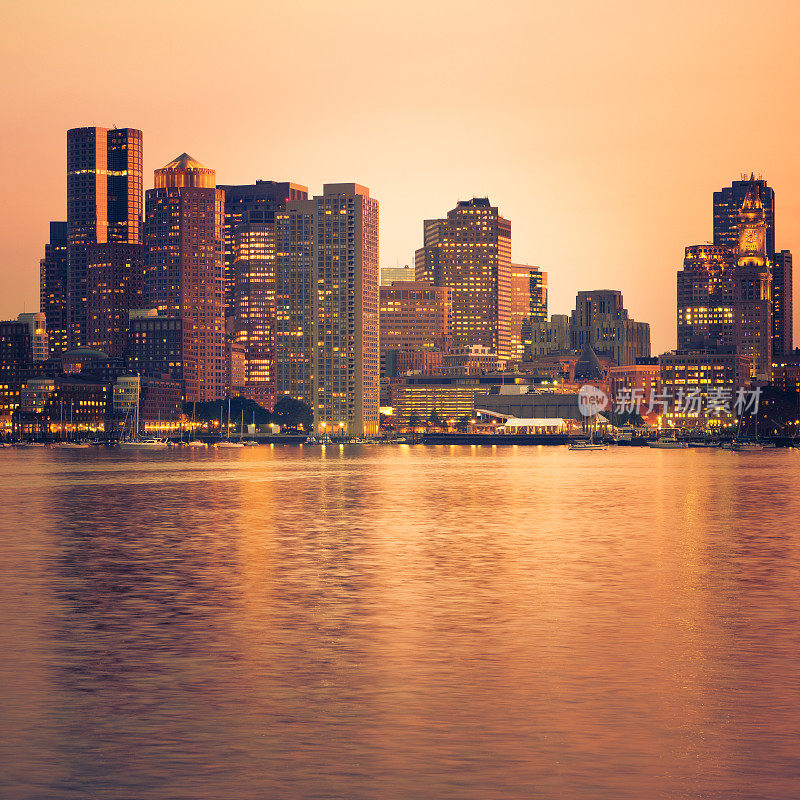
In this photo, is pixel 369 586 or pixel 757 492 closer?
pixel 369 586

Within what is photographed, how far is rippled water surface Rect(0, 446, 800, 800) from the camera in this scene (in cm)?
2250

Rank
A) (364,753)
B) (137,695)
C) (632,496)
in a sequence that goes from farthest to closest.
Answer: (632,496) < (137,695) < (364,753)

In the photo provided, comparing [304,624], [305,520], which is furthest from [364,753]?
[305,520]

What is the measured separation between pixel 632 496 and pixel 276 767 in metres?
105

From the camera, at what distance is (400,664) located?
3362 centimetres

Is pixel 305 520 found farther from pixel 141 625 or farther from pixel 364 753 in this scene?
pixel 364 753

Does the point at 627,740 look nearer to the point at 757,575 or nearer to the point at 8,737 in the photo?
the point at 8,737

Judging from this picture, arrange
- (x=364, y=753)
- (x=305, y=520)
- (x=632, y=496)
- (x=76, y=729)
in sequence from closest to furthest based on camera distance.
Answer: (x=364, y=753) → (x=76, y=729) → (x=305, y=520) → (x=632, y=496)

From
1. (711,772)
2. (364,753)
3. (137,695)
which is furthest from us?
(137,695)

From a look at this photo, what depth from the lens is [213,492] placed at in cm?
13038

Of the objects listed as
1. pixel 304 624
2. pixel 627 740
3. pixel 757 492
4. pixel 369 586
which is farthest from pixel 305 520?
pixel 627 740

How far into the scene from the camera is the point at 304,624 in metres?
40.8

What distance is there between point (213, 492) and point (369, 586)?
81408mm

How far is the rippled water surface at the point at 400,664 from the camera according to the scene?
22500 millimetres
